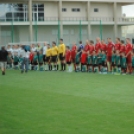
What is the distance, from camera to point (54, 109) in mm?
12039

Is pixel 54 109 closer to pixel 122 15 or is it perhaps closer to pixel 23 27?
pixel 23 27

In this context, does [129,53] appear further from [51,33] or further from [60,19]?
[60,19]

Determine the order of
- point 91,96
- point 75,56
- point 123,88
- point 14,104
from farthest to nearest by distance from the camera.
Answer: point 75,56 → point 123,88 → point 91,96 → point 14,104

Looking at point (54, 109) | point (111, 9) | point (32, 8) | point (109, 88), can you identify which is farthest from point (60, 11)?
point (54, 109)

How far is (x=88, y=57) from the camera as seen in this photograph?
25547mm

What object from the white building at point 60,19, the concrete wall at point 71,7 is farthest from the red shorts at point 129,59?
the concrete wall at point 71,7

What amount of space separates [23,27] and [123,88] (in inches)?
1868

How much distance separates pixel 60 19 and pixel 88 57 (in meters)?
39.0

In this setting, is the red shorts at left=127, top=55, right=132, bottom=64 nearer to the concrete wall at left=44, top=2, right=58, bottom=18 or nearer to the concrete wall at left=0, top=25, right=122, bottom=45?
the concrete wall at left=0, top=25, right=122, bottom=45

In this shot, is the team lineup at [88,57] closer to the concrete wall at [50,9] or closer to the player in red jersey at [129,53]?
the player in red jersey at [129,53]

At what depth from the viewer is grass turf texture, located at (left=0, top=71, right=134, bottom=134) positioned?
31.7 ft

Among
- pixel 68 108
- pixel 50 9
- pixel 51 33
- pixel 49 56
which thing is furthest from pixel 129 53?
pixel 50 9

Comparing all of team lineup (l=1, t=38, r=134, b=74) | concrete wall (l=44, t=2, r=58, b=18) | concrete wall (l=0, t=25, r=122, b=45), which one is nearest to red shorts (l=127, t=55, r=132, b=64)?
team lineup (l=1, t=38, r=134, b=74)

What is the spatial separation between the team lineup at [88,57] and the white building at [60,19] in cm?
2684
